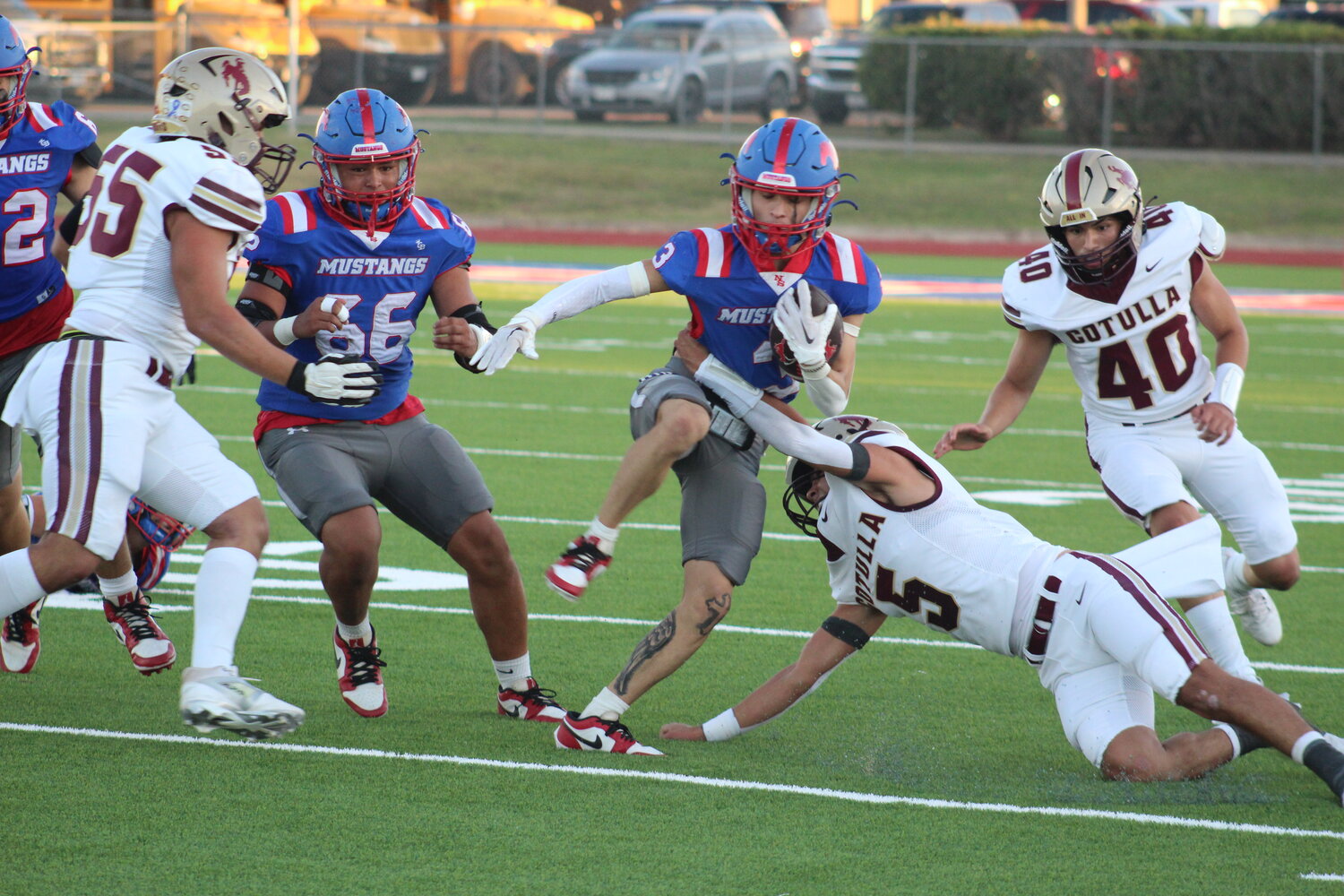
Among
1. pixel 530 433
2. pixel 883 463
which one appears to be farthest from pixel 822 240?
pixel 530 433

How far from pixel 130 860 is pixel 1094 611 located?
2437 millimetres

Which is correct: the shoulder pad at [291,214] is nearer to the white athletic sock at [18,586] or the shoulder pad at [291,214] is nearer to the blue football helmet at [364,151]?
the blue football helmet at [364,151]

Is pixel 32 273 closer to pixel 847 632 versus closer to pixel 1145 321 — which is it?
pixel 847 632

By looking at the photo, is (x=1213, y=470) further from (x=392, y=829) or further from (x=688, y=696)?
(x=392, y=829)

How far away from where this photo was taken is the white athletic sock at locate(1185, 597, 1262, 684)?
5.02 m

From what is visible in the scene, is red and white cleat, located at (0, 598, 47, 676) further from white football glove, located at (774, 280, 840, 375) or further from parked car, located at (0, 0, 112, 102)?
parked car, located at (0, 0, 112, 102)

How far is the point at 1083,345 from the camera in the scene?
18.2 feet

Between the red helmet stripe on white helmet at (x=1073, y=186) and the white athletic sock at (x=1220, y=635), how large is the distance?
128 cm

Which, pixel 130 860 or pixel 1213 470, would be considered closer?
pixel 130 860

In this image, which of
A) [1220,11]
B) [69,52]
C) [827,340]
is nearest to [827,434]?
[827,340]

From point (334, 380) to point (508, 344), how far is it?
51 centimetres

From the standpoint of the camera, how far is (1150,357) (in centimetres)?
547

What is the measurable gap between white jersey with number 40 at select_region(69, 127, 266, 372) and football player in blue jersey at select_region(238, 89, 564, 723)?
453 mm

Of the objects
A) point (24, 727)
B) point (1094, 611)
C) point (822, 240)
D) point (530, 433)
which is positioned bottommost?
point (530, 433)
